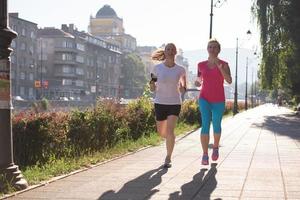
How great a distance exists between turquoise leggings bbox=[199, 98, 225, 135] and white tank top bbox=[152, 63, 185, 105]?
0.40m

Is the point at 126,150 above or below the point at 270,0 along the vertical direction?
below

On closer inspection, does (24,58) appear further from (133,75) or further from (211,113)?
(211,113)

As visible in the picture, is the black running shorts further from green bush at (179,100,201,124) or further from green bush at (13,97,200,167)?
green bush at (179,100,201,124)

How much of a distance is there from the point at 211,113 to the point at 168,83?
0.80 meters

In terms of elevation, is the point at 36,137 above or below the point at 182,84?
below

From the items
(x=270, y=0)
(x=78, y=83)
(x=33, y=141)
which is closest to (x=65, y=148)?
(x=33, y=141)

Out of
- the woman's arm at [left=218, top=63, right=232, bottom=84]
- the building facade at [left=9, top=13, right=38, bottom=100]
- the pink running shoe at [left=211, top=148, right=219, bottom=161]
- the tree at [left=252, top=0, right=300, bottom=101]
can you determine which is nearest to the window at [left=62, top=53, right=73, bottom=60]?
the building facade at [left=9, top=13, right=38, bottom=100]

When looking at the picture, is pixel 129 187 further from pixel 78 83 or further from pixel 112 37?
pixel 112 37

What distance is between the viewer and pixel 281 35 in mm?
32312

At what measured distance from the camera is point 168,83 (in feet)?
29.2

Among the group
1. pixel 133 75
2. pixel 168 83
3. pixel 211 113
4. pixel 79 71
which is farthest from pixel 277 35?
pixel 133 75

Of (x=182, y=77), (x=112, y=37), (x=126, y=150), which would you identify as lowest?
(x=126, y=150)

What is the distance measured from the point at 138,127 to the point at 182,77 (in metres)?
6.25

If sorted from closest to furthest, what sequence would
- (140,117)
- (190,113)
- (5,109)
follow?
(5,109) → (140,117) → (190,113)
